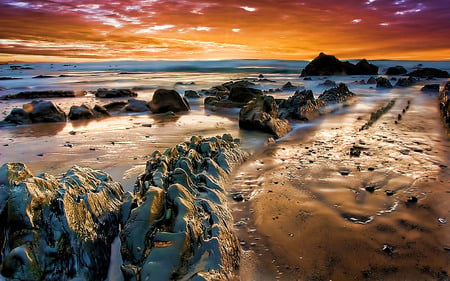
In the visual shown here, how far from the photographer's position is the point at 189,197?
226cm

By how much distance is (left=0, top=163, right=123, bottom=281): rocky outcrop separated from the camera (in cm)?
160

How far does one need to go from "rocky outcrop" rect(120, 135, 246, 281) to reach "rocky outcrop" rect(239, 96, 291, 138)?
9.66 feet

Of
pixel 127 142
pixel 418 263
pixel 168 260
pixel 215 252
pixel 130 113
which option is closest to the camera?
pixel 168 260

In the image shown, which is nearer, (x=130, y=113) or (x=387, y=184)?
(x=387, y=184)

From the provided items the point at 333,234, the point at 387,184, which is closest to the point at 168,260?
the point at 333,234

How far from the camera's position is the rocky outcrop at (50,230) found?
5.26ft

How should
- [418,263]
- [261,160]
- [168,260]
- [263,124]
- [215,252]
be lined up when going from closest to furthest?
1. [168,260]
2. [215,252]
3. [418,263]
4. [261,160]
5. [263,124]

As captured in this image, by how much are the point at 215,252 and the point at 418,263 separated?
1.26 meters

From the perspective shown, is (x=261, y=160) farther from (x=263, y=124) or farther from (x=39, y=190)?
(x=39, y=190)

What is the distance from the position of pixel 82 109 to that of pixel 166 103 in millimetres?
2047

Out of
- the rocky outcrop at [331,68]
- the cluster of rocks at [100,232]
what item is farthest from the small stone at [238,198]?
the rocky outcrop at [331,68]

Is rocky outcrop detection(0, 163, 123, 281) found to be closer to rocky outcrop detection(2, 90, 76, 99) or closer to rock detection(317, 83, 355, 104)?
→ rock detection(317, 83, 355, 104)

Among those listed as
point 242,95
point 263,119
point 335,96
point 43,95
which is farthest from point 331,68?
point 263,119

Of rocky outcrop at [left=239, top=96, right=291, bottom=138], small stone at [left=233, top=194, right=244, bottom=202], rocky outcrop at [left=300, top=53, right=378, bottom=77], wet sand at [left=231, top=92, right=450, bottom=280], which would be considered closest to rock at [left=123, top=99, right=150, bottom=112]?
rocky outcrop at [left=239, top=96, right=291, bottom=138]
